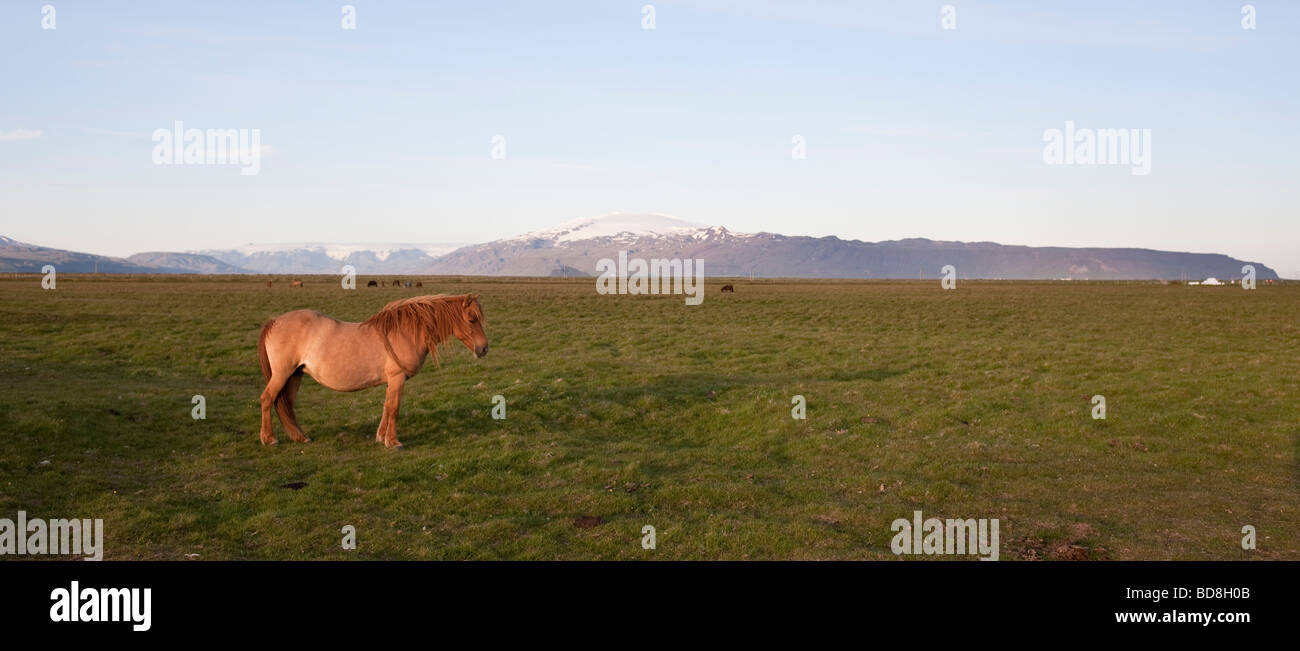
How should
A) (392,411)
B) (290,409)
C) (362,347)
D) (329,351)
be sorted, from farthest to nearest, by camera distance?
(290,409)
(392,411)
(362,347)
(329,351)

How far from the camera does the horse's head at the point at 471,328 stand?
1341cm

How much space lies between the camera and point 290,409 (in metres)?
13.7

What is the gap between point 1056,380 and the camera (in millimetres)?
20859

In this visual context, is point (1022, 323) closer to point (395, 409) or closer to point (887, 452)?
point (887, 452)

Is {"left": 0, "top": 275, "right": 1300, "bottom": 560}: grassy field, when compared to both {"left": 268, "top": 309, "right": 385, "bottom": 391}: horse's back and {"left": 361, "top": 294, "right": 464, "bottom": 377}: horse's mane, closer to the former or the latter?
{"left": 268, "top": 309, "right": 385, "bottom": 391}: horse's back

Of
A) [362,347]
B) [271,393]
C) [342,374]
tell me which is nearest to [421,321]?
[362,347]

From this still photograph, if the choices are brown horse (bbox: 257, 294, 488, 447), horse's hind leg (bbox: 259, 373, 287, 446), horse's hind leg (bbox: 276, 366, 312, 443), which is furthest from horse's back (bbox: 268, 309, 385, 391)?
horse's hind leg (bbox: 276, 366, 312, 443)

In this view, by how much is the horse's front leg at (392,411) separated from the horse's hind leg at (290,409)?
1.44m

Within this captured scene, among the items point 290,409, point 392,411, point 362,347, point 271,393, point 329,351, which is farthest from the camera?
point 290,409

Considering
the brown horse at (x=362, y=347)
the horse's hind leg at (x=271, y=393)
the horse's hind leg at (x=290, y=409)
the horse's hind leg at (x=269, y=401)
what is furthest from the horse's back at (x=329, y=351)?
the horse's hind leg at (x=290, y=409)

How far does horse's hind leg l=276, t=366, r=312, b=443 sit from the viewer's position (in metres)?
13.5

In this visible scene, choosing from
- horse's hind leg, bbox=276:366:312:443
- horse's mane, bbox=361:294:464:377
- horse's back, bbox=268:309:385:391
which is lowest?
horse's hind leg, bbox=276:366:312:443

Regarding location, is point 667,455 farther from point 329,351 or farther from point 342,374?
point 329,351

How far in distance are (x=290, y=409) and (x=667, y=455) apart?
6939 millimetres
